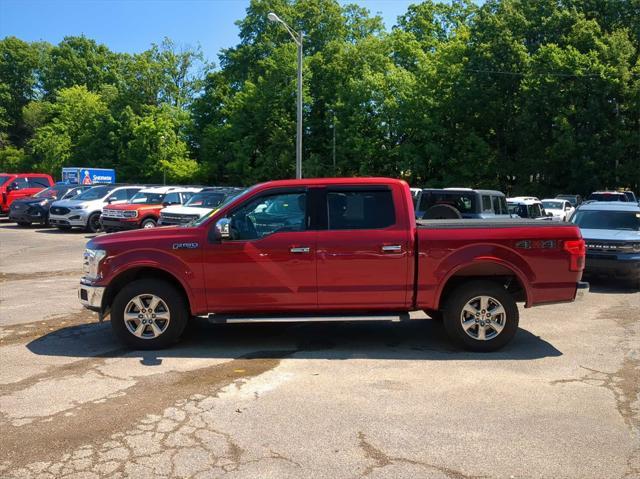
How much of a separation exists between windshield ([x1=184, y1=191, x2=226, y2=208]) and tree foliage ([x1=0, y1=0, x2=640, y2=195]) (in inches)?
959

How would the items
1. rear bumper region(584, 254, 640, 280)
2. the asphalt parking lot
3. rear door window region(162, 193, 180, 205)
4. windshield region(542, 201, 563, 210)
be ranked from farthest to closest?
windshield region(542, 201, 563, 210) < rear door window region(162, 193, 180, 205) < rear bumper region(584, 254, 640, 280) < the asphalt parking lot

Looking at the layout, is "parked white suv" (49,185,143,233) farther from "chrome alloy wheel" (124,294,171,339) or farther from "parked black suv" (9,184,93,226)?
"chrome alloy wheel" (124,294,171,339)

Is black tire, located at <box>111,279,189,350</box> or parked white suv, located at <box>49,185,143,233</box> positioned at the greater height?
parked white suv, located at <box>49,185,143,233</box>

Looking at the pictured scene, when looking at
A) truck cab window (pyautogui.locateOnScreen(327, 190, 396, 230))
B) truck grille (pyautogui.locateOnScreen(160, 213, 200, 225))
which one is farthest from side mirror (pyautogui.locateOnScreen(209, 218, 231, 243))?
truck grille (pyautogui.locateOnScreen(160, 213, 200, 225))

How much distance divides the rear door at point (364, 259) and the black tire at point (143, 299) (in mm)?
1619

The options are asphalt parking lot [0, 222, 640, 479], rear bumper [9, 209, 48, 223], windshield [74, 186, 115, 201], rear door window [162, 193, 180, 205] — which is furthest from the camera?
rear bumper [9, 209, 48, 223]

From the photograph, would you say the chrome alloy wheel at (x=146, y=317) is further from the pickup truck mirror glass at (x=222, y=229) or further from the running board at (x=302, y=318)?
the pickup truck mirror glass at (x=222, y=229)

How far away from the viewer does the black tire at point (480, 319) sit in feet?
22.1

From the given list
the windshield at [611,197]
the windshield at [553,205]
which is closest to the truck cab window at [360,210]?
the windshield at [553,205]

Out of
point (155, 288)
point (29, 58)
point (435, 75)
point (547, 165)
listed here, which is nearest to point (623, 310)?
point (155, 288)

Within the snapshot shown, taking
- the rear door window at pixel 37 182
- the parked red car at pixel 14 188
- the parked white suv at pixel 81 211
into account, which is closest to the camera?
the parked white suv at pixel 81 211

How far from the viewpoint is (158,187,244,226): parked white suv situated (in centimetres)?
1845

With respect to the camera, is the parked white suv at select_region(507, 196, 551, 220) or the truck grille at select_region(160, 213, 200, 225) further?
the parked white suv at select_region(507, 196, 551, 220)

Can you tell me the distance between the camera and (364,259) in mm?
6633
